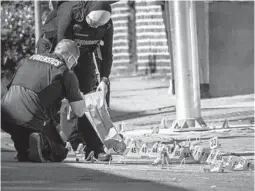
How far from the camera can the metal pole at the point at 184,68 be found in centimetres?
1528

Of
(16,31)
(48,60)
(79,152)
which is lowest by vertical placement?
(79,152)

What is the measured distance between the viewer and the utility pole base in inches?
591

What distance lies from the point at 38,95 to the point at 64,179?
165 centimetres

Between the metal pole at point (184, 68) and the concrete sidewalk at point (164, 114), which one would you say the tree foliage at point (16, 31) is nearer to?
the concrete sidewalk at point (164, 114)

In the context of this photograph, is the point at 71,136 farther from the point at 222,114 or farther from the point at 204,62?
the point at 204,62

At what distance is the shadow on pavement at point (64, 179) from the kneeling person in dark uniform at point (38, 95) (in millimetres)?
384

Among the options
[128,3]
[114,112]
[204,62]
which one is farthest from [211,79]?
[128,3]

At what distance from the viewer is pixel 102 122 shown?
11531 millimetres

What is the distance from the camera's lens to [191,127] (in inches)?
601

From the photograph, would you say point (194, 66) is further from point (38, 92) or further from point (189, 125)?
point (38, 92)

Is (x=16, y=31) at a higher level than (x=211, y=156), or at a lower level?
higher

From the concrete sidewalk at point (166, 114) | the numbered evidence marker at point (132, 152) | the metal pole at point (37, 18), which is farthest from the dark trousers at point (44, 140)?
the metal pole at point (37, 18)

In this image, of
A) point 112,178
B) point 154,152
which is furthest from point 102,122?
point 112,178

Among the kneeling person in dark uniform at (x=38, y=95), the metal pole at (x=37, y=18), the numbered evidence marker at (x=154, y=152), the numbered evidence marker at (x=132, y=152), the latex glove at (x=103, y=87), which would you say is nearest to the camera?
the kneeling person in dark uniform at (x=38, y=95)
